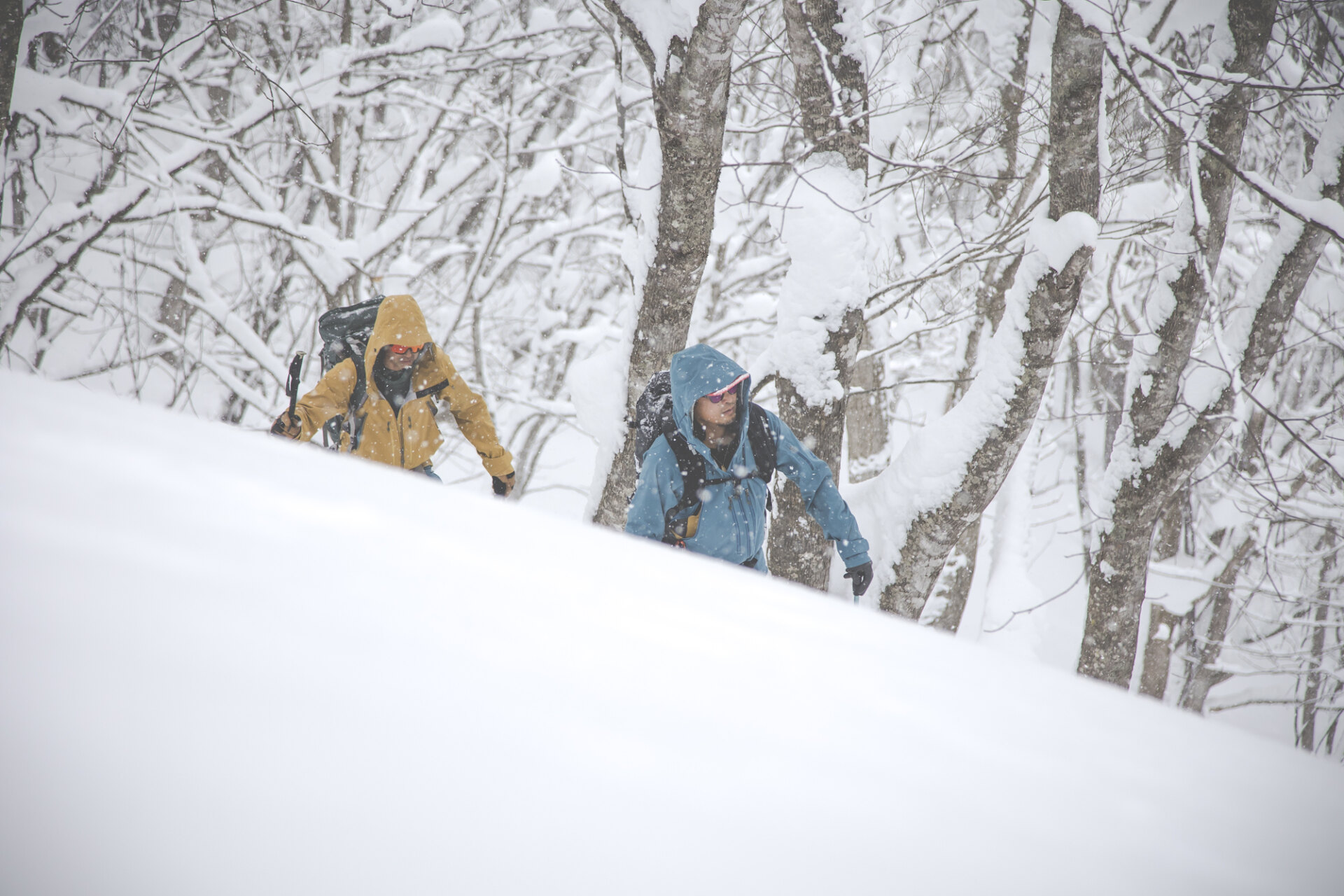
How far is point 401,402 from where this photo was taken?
3.56m

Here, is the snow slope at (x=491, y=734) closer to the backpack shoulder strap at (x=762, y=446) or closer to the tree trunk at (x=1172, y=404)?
the backpack shoulder strap at (x=762, y=446)

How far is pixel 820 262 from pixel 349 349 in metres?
2.50

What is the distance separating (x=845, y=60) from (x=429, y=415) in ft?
9.06

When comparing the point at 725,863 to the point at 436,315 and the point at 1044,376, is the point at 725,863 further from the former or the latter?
the point at 436,315

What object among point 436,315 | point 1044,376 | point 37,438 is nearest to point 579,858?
point 37,438

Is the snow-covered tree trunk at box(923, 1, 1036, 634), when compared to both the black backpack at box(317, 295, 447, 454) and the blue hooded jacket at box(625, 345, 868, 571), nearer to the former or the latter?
the blue hooded jacket at box(625, 345, 868, 571)

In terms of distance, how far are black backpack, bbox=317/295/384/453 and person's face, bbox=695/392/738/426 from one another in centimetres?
188

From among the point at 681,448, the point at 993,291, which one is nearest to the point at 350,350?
the point at 681,448

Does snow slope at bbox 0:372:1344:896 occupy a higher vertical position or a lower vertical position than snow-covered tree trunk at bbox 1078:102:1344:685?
lower

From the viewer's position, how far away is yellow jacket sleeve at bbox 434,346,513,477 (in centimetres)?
370

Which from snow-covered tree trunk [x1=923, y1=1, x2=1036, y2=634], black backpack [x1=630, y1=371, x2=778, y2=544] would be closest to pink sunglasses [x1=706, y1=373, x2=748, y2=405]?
black backpack [x1=630, y1=371, x2=778, y2=544]

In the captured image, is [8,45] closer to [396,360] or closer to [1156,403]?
[396,360]

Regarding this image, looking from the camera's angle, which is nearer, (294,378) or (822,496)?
(822,496)

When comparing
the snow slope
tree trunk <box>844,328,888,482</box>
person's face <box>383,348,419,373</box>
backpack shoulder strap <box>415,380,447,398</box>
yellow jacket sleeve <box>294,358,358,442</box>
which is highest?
tree trunk <box>844,328,888,482</box>
